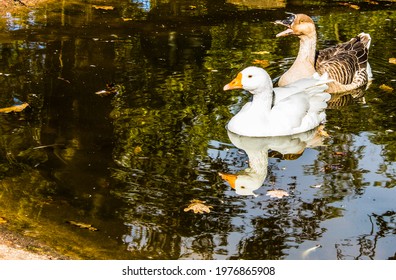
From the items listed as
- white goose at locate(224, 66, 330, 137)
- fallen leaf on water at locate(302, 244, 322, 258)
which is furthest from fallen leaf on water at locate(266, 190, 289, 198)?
white goose at locate(224, 66, 330, 137)

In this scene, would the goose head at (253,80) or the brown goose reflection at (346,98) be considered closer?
the goose head at (253,80)

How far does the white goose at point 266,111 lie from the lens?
28.4 ft

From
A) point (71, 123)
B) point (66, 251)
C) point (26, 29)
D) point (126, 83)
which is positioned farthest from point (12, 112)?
point (26, 29)

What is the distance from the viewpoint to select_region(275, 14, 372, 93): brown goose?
10.5 m

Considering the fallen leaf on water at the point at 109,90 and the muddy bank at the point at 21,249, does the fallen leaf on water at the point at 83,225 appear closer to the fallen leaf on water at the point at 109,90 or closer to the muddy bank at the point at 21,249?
the muddy bank at the point at 21,249

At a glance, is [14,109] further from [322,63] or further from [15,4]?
[15,4]

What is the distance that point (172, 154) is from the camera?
7930 millimetres

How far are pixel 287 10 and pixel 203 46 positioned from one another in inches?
151

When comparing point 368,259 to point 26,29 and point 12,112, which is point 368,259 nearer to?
point 12,112

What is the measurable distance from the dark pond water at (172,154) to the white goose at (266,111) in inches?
6.6

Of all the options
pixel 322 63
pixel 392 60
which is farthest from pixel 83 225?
pixel 392 60

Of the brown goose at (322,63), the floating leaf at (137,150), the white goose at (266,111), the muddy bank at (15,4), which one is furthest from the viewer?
the muddy bank at (15,4)

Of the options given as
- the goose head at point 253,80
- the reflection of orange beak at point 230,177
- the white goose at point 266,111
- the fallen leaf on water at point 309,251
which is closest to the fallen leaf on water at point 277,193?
the reflection of orange beak at point 230,177

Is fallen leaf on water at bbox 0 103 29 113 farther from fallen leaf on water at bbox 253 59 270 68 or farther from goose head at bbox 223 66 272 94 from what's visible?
fallen leaf on water at bbox 253 59 270 68
